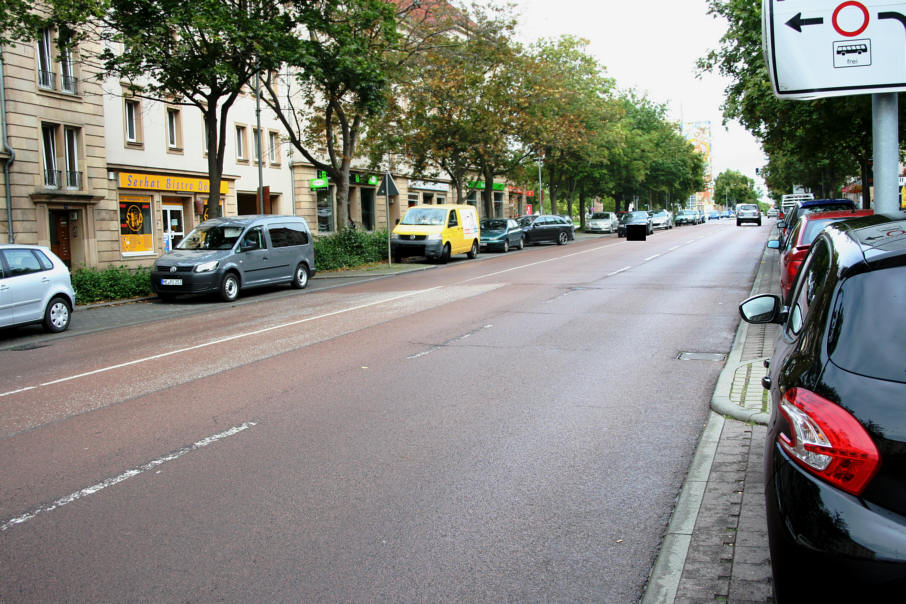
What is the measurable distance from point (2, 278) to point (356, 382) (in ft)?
25.5

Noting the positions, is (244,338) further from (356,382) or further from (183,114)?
(183,114)

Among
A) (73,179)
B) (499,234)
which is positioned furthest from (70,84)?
(499,234)

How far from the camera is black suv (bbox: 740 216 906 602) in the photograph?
2.34 metres

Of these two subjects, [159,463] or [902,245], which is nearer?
[902,245]

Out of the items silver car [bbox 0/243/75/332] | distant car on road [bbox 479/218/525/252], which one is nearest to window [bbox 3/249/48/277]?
silver car [bbox 0/243/75/332]

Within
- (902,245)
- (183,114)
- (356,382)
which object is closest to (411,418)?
(356,382)

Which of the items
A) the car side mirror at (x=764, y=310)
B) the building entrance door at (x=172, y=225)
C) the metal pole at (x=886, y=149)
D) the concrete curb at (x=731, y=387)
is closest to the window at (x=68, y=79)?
the building entrance door at (x=172, y=225)

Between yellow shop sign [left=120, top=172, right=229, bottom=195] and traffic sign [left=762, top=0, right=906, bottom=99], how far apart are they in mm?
25750

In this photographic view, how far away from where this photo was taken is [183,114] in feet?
111

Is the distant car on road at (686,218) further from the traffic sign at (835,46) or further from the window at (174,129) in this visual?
the traffic sign at (835,46)

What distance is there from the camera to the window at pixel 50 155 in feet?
90.3

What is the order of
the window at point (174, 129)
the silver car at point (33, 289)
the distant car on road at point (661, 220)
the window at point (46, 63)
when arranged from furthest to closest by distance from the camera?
the distant car on road at point (661, 220), the window at point (174, 129), the window at point (46, 63), the silver car at point (33, 289)

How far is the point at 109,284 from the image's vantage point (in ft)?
60.3

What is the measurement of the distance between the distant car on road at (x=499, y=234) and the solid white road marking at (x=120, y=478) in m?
30.2
